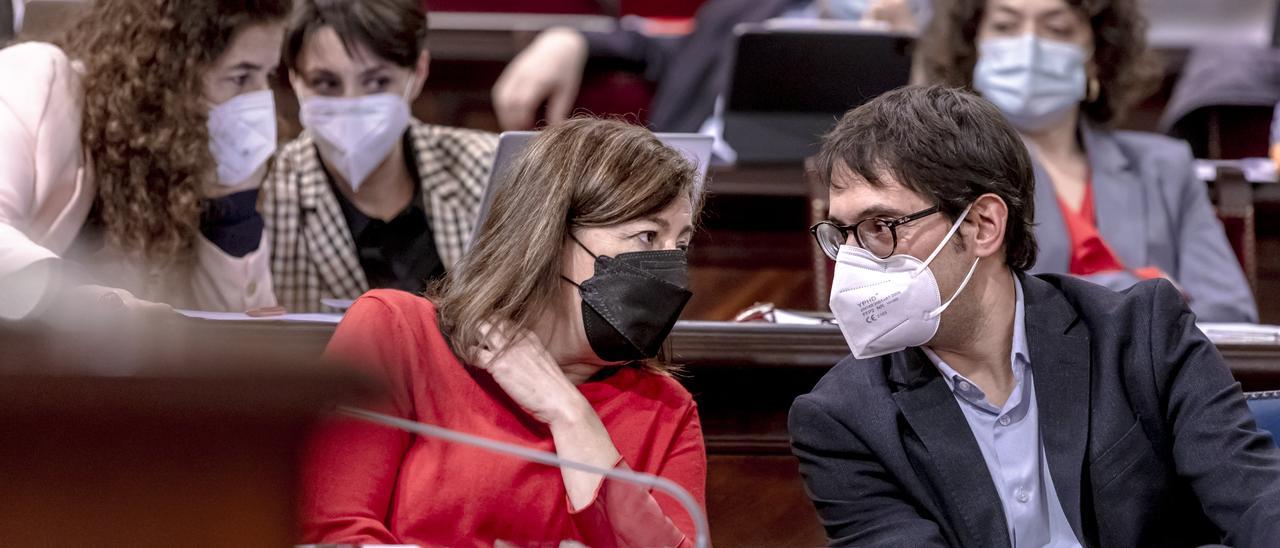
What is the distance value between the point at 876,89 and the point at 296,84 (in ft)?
3.71

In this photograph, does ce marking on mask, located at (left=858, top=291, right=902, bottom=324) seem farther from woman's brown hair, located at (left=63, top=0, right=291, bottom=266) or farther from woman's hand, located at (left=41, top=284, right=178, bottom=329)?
woman's brown hair, located at (left=63, top=0, right=291, bottom=266)

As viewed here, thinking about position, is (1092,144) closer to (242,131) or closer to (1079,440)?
(1079,440)

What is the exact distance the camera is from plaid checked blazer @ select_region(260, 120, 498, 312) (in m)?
2.63

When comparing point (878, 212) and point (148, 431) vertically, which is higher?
point (148, 431)

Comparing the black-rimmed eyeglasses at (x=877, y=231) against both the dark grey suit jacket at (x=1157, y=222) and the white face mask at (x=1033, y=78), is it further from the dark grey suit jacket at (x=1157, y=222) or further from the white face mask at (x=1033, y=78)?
the white face mask at (x=1033, y=78)

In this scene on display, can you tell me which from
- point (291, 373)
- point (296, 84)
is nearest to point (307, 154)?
point (296, 84)

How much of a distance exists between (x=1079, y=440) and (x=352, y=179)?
56.2 inches

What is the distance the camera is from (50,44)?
229 centimetres

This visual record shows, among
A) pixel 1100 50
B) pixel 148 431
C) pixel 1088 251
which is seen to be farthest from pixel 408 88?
pixel 148 431

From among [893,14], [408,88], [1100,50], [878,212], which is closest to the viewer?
[878,212]

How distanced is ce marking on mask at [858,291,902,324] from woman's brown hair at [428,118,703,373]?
9.9 inches

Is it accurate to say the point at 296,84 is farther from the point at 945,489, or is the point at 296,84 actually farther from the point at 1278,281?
the point at 1278,281

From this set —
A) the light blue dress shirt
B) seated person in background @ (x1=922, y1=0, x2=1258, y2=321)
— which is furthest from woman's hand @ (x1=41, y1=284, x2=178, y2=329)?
seated person in background @ (x1=922, y1=0, x2=1258, y2=321)

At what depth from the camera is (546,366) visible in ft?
5.65
